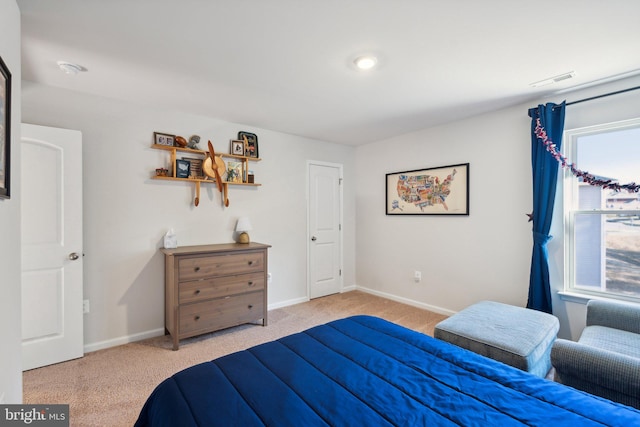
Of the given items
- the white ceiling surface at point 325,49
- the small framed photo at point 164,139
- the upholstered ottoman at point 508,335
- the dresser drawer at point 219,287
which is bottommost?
the upholstered ottoman at point 508,335

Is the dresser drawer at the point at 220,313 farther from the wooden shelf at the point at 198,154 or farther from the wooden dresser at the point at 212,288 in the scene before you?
the wooden shelf at the point at 198,154

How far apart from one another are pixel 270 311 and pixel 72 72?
308 centimetres

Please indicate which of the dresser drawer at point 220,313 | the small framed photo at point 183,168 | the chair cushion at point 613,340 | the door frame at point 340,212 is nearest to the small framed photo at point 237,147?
the small framed photo at point 183,168

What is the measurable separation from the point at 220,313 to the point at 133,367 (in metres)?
0.81

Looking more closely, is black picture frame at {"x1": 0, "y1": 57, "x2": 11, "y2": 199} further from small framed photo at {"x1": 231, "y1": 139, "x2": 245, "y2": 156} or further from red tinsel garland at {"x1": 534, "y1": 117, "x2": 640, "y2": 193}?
red tinsel garland at {"x1": 534, "y1": 117, "x2": 640, "y2": 193}

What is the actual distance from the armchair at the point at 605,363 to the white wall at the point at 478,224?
2.21ft

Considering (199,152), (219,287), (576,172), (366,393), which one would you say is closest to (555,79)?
(576,172)

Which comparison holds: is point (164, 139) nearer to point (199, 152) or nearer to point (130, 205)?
point (199, 152)

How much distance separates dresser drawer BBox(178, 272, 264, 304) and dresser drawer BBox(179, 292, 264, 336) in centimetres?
6

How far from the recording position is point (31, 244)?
2.36 m

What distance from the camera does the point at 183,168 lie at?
3.16m

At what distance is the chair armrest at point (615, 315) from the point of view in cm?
209

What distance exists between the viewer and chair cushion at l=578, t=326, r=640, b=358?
6.08 ft

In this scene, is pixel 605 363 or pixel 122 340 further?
pixel 122 340
